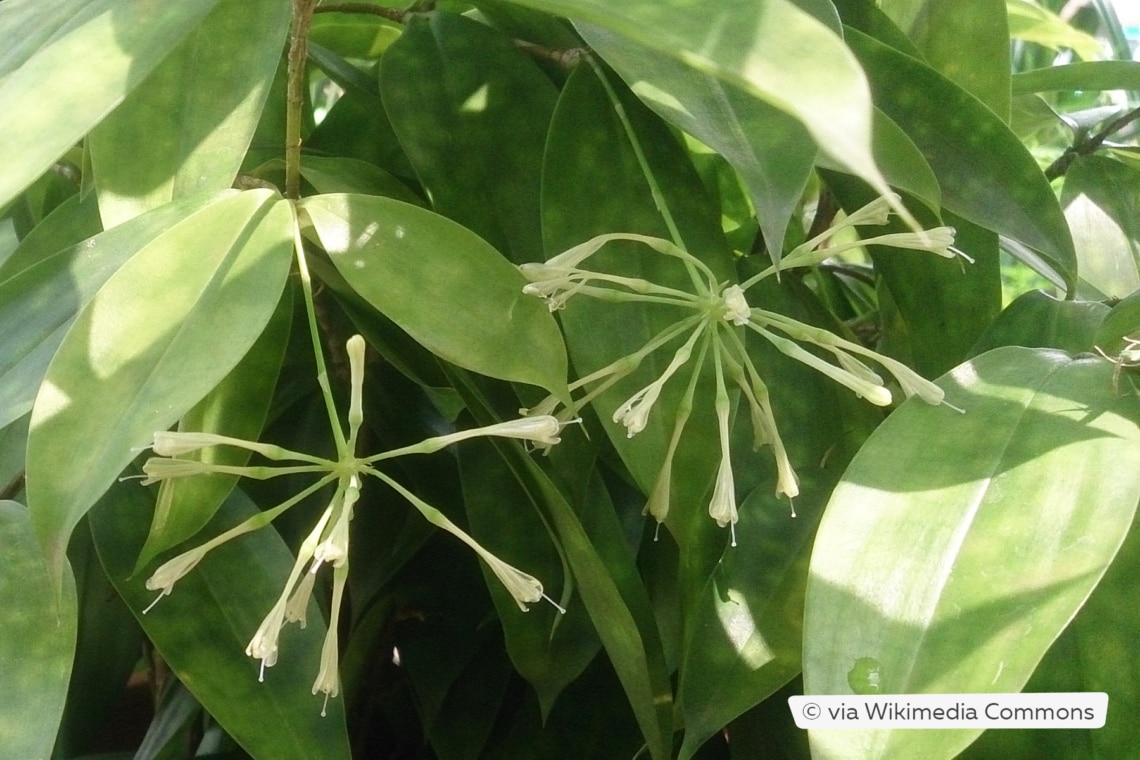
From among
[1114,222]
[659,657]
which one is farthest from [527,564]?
[1114,222]

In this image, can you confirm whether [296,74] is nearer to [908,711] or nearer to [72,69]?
[72,69]

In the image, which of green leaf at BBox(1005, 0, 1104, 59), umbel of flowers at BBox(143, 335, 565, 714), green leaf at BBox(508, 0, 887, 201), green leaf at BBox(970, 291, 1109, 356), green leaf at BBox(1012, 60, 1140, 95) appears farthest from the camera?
green leaf at BBox(1005, 0, 1104, 59)

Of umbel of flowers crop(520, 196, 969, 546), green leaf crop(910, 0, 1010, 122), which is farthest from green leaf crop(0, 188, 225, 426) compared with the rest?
green leaf crop(910, 0, 1010, 122)

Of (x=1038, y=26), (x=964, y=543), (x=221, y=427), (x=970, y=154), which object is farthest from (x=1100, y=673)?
(x=1038, y=26)

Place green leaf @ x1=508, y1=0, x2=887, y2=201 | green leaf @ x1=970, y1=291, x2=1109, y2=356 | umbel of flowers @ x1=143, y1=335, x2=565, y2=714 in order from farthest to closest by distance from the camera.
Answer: green leaf @ x1=970, y1=291, x2=1109, y2=356
umbel of flowers @ x1=143, y1=335, x2=565, y2=714
green leaf @ x1=508, y1=0, x2=887, y2=201

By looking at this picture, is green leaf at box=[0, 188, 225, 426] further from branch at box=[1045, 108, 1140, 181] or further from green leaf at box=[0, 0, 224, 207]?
branch at box=[1045, 108, 1140, 181]

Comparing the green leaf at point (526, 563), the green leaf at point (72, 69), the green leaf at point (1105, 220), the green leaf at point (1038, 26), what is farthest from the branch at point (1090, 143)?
the green leaf at point (72, 69)
